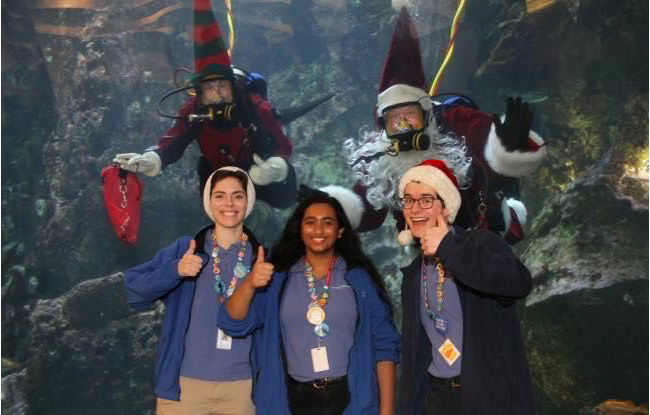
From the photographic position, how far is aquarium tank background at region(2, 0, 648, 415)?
3.74 m

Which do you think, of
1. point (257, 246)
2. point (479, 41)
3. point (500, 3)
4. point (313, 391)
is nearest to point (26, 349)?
point (257, 246)

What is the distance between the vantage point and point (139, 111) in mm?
4500

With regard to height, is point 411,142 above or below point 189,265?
above

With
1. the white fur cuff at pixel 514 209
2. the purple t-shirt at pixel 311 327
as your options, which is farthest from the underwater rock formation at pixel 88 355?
the white fur cuff at pixel 514 209

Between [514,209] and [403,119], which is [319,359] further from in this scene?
[514,209]

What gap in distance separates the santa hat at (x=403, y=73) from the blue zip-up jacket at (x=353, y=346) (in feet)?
5.69

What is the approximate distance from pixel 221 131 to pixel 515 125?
2006 millimetres

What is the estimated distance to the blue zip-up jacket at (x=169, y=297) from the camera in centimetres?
229

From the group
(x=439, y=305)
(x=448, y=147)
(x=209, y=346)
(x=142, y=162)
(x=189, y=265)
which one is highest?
(x=142, y=162)

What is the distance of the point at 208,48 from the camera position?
414 cm

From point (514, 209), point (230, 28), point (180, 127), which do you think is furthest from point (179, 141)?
point (514, 209)

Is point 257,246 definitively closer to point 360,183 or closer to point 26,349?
point 360,183

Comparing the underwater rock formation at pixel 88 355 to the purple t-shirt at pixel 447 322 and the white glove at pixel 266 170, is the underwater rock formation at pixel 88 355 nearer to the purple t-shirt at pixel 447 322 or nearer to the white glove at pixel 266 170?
A: the white glove at pixel 266 170

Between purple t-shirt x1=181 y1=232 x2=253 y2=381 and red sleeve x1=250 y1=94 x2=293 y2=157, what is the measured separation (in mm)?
1854
